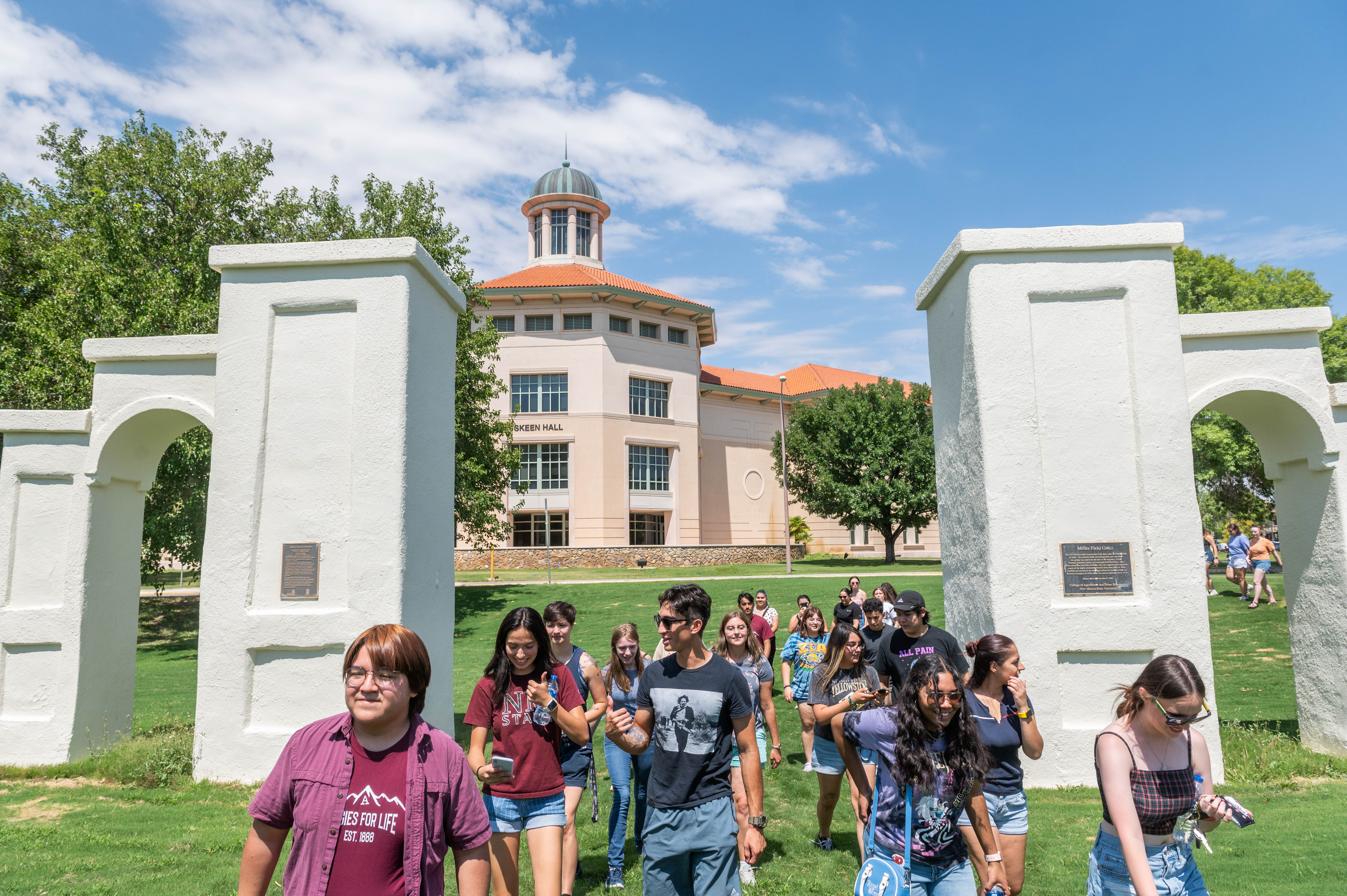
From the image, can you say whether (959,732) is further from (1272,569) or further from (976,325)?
(1272,569)

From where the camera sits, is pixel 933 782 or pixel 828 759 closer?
pixel 933 782

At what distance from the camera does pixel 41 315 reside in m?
18.5

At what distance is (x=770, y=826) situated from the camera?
7.27m

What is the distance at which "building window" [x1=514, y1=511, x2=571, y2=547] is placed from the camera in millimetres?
41750

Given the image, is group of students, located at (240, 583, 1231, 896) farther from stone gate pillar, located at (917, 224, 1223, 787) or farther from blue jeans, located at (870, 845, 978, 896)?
stone gate pillar, located at (917, 224, 1223, 787)

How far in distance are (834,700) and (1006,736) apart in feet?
5.55

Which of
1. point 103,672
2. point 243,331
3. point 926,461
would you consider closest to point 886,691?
point 243,331

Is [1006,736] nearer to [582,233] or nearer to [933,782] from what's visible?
[933,782]

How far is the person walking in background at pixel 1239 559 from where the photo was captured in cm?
1998

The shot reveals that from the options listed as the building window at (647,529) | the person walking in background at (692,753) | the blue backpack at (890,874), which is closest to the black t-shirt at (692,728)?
the person walking in background at (692,753)

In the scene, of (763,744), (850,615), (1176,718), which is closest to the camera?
(1176,718)

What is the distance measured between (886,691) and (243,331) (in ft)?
25.5

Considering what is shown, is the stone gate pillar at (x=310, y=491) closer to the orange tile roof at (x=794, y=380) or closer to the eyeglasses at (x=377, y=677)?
the eyeglasses at (x=377, y=677)

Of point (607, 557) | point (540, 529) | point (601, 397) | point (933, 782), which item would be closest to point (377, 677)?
point (933, 782)
